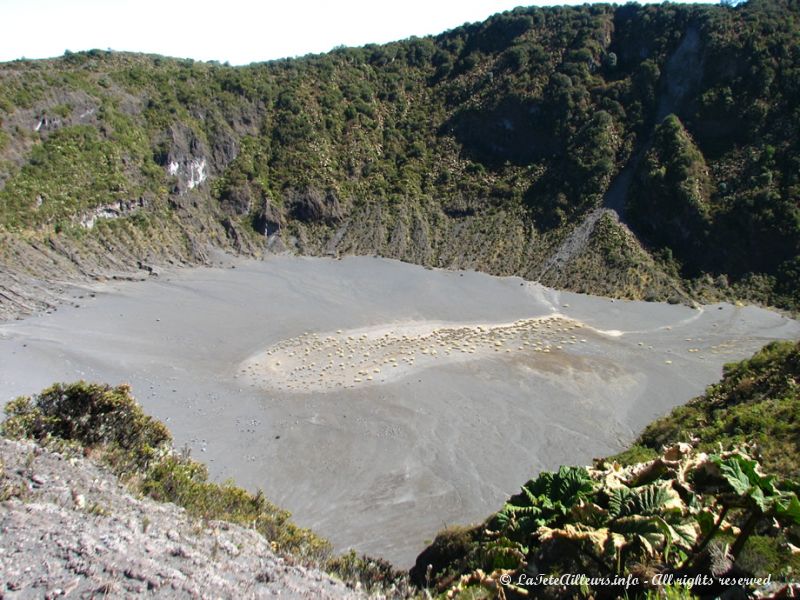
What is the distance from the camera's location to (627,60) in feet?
212

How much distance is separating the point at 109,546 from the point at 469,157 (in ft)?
197

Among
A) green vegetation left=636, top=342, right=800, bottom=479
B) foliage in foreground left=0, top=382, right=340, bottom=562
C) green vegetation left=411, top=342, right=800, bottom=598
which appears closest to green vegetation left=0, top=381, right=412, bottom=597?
foliage in foreground left=0, top=382, right=340, bottom=562

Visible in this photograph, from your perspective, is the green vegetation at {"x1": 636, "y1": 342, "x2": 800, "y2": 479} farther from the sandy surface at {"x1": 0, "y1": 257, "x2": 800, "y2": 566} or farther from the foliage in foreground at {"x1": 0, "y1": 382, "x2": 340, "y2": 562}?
the foliage in foreground at {"x1": 0, "y1": 382, "x2": 340, "y2": 562}

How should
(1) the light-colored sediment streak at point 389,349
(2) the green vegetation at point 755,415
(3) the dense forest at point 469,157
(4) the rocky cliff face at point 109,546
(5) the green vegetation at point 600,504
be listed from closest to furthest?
1. (5) the green vegetation at point 600,504
2. (4) the rocky cliff face at point 109,546
3. (2) the green vegetation at point 755,415
4. (1) the light-colored sediment streak at point 389,349
5. (3) the dense forest at point 469,157

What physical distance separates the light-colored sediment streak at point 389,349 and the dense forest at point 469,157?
1055 centimetres

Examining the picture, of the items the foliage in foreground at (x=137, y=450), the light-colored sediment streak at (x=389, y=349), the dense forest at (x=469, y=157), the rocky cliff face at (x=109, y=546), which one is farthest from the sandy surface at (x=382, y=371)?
the rocky cliff face at (x=109, y=546)

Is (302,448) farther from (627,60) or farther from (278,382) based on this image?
(627,60)

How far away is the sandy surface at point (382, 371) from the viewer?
2491 cm

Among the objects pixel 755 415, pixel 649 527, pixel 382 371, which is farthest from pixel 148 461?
pixel 382 371

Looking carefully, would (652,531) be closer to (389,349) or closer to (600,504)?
(600,504)

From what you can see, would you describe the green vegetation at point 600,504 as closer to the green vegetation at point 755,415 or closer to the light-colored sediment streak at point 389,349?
the green vegetation at point 755,415

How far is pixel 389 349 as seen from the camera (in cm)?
3931

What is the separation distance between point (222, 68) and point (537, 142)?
130 ft

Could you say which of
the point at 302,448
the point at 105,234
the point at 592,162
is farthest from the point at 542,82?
the point at 302,448
